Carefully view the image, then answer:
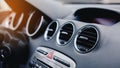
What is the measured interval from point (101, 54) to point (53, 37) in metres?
0.54

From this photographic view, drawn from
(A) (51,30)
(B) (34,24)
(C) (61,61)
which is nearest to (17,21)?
(B) (34,24)

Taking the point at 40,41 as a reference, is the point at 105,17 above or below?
above

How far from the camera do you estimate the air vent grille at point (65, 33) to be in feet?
6.32

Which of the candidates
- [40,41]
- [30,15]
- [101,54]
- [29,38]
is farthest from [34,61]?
[101,54]

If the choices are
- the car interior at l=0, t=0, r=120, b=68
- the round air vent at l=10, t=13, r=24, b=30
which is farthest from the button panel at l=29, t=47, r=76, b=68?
the round air vent at l=10, t=13, r=24, b=30

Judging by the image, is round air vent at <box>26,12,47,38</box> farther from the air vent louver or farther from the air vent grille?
the air vent grille

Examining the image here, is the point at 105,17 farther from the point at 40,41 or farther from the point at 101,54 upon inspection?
the point at 40,41

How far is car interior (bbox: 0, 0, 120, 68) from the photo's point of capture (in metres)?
1.64

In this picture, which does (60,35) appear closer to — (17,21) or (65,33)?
(65,33)

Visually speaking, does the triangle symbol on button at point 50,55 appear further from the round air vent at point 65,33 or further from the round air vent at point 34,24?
the round air vent at point 34,24

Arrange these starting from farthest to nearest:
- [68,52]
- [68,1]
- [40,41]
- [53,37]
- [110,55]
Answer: [68,1], [40,41], [53,37], [68,52], [110,55]

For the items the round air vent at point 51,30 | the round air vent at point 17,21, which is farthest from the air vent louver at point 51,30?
the round air vent at point 17,21

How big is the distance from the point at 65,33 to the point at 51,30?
22 centimetres

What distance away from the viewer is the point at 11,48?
7.99 feet
